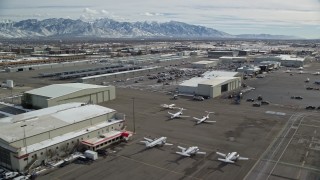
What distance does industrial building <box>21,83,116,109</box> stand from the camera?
220 feet

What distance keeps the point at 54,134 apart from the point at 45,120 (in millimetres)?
4134

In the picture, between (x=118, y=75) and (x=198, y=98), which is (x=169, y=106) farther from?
(x=118, y=75)

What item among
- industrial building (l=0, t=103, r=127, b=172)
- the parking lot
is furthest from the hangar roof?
industrial building (l=0, t=103, r=127, b=172)

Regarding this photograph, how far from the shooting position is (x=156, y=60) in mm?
179125

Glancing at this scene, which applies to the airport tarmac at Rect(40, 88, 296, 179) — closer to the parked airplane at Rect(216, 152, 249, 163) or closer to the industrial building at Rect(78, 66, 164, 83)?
the parked airplane at Rect(216, 152, 249, 163)

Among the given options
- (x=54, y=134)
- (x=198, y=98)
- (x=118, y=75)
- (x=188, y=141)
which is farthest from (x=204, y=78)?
(x=54, y=134)

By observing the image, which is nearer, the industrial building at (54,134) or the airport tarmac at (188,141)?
the airport tarmac at (188,141)

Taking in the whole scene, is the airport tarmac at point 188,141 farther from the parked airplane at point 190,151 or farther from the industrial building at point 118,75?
the industrial building at point 118,75

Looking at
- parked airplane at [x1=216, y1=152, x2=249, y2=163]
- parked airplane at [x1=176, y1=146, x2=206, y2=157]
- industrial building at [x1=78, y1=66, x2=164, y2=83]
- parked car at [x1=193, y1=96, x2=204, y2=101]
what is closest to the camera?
parked airplane at [x1=216, y1=152, x2=249, y2=163]

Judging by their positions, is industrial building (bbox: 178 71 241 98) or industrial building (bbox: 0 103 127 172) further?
industrial building (bbox: 178 71 241 98)

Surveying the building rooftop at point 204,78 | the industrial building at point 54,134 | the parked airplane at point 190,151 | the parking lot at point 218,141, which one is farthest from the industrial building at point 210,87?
the parked airplane at point 190,151

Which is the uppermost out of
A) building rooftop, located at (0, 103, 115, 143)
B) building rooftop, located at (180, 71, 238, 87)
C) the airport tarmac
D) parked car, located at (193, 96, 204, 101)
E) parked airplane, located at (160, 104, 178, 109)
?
building rooftop, located at (180, 71, 238, 87)

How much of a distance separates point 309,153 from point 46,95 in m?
51.0

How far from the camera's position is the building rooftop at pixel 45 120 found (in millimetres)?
43919
